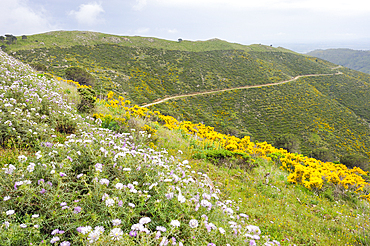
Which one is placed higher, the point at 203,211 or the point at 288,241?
the point at 203,211

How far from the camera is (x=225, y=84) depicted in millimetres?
45656

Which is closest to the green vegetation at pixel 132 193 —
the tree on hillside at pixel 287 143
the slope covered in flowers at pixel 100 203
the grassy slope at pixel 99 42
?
the slope covered in flowers at pixel 100 203

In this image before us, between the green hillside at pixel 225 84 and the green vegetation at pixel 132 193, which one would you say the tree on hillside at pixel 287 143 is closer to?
the green hillside at pixel 225 84

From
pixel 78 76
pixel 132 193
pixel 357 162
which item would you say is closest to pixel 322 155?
pixel 357 162

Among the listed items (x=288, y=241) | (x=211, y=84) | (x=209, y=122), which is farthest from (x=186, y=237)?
(x=211, y=84)

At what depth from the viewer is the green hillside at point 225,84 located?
101 feet

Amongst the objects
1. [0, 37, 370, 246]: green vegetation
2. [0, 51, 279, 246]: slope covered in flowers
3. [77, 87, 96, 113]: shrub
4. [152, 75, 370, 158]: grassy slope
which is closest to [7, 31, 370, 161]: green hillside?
[152, 75, 370, 158]: grassy slope

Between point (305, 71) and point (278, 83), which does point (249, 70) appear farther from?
point (305, 71)

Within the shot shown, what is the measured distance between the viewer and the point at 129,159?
106 inches

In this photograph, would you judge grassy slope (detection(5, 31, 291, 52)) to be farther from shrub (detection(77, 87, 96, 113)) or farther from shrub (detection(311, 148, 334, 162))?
shrub (detection(311, 148, 334, 162))

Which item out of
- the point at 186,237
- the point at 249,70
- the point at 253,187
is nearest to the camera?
the point at 186,237

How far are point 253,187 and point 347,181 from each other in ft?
14.0

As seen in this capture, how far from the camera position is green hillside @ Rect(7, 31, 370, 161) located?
3064 centimetres

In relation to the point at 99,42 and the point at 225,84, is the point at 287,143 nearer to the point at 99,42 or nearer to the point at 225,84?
the point at 225,84
